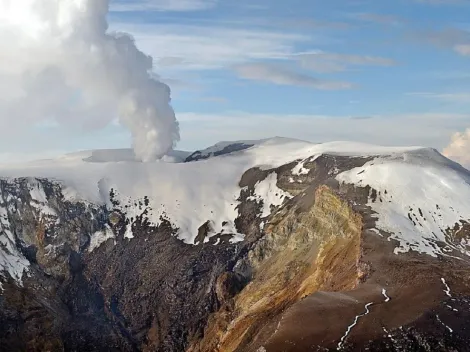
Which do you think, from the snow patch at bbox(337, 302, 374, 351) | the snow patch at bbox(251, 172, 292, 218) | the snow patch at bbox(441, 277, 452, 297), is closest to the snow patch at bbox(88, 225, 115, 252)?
the snow patch at bbox(251, 172, 292, 218)

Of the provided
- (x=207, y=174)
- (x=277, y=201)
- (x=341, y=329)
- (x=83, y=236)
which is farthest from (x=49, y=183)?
(x=341, y=329)

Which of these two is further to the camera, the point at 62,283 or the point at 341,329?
the point at 62,283

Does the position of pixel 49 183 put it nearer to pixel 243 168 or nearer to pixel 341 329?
pixel 243 168

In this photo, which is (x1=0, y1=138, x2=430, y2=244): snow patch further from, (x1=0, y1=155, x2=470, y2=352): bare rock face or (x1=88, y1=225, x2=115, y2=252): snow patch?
(x1=88, y1=225, x2=115, y2=252): snow patch

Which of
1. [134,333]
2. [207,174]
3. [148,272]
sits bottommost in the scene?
[134,333]

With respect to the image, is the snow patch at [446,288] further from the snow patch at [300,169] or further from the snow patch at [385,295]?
the snow patch at [300,169]
